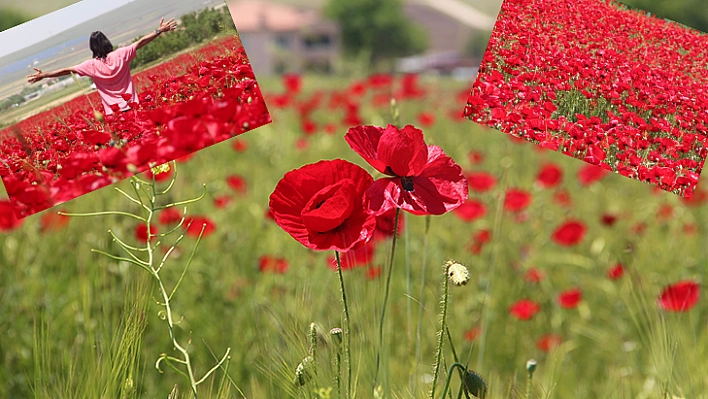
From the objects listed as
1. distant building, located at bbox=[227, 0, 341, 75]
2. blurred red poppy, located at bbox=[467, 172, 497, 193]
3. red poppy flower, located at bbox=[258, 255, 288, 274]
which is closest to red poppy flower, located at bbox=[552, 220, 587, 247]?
blurred red poppy, located at bbox=[467, 172, 497, 193]

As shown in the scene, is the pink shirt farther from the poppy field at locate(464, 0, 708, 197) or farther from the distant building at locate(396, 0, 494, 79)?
the distant building at locate(396, 0, 494, 79)

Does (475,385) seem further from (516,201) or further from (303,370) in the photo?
(516,201)

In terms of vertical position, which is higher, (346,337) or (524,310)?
(346,337)

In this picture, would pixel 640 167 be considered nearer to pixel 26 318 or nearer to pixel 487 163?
pixel 26 318

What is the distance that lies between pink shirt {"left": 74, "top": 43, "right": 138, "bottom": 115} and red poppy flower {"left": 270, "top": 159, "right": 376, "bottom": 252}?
0.45 ft

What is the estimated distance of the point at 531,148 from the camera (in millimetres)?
2578

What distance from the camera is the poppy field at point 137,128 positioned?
17.3 inches

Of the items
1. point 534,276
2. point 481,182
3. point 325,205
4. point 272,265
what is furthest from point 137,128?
point 481,182

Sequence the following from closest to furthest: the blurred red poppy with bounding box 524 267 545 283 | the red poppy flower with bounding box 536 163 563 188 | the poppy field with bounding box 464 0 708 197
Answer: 1. the poppy field with bounding box 464 0 708 197
2. the blurred red poppy with bounding box 524 267 545 283
3. the red poppy flower with bounding box 536 163 563 188

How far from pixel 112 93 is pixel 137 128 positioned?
48 millimetres

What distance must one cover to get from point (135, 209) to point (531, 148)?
1.58m

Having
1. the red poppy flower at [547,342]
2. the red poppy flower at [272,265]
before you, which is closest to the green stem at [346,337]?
the red poppy flower at [272,265]

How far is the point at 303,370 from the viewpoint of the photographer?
0.45 meters

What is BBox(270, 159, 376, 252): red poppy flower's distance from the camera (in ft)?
1.38
